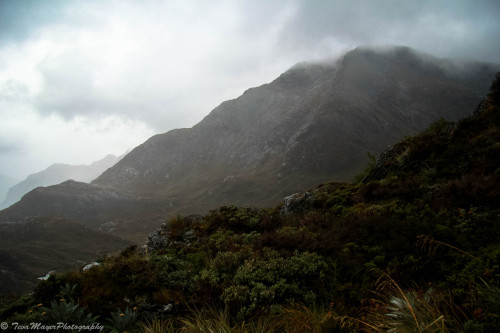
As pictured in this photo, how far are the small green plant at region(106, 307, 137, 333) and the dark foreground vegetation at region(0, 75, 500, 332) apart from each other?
0.06 ft

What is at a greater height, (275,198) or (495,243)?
(495,243)

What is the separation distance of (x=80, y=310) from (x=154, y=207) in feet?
535

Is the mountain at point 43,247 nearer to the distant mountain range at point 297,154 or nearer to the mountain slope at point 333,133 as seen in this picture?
the distant mountain range at point 297,154

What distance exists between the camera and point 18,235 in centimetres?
12275

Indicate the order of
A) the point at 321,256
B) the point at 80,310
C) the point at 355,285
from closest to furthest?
the point at 80,310
the point at 355,285
the point at 321,256

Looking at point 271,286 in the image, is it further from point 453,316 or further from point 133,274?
point 133,274

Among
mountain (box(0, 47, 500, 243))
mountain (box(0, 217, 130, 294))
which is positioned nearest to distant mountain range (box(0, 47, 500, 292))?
mountain (box(0, 47, 500, 243))

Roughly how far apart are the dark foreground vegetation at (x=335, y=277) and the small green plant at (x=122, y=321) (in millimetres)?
18

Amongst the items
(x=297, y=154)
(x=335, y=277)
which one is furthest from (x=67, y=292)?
(x=297, y=154)

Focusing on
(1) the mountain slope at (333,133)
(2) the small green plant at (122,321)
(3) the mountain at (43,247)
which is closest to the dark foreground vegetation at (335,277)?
(2) the small green plant at (122,321)

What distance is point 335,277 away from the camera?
18.6ft

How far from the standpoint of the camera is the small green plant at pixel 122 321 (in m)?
4.89

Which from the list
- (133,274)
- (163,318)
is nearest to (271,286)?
(163,318)

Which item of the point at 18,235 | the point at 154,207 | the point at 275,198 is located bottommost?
the point at 275,198
